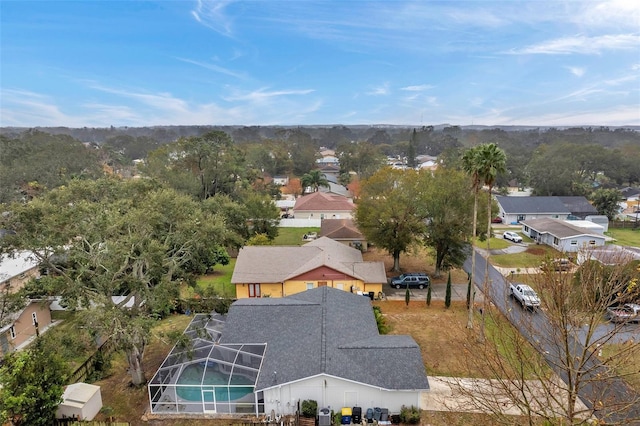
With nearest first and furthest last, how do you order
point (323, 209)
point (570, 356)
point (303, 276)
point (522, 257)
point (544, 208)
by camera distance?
point (570, 356)
point (303, 276)
point (522, 257)
point (544, 208)
point (323, 209)

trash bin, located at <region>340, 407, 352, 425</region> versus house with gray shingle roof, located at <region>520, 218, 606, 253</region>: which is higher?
house with gray shingle roof, located at <region>520, 218, 606, 253</region>

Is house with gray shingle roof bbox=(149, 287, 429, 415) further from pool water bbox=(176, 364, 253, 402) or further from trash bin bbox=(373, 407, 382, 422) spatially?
trash bin bbox=(373, 407, 382, 422)

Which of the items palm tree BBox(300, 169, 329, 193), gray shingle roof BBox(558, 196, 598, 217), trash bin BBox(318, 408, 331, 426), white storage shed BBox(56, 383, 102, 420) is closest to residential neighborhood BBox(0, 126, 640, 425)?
white storage shed BBox(56, 383, 102, 420)

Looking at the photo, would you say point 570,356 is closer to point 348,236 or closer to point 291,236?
point 348,236

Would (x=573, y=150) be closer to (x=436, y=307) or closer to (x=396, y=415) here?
(x=436, y=307)

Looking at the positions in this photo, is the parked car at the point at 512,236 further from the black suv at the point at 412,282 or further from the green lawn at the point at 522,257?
the black suv at the point at 412,282

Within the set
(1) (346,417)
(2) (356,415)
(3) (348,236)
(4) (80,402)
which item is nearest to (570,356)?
(2) (356,415)

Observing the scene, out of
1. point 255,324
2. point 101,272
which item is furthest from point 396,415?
point 101,272
